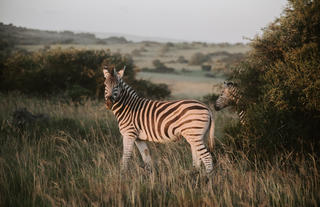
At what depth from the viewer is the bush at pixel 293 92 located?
15.7ft

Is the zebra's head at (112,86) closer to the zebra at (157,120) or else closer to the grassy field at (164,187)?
the zebra at (157,120)

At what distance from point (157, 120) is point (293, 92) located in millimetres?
2606

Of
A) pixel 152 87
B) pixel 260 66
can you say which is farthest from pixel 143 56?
pixel 260 66

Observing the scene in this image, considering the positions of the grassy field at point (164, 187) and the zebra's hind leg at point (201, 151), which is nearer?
the grassy field at point (164, 187)

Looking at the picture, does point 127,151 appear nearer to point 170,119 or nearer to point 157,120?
point 157,120

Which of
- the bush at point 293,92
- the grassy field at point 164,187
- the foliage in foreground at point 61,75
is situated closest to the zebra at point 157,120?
the grassy field at point 164,187

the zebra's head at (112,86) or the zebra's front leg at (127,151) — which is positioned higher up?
the zebra's head at (112,86)

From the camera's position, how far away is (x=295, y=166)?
5.09 m

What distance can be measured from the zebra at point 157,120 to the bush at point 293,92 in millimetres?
1020

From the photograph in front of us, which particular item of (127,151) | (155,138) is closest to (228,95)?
(155,138)

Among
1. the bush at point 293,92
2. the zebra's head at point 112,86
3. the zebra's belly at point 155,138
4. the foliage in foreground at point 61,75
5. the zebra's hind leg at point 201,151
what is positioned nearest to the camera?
the bush at point 293,92

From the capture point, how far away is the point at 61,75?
1400cm

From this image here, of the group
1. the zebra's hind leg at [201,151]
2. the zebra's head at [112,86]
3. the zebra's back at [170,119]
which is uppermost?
the zebra's head at [112,86]

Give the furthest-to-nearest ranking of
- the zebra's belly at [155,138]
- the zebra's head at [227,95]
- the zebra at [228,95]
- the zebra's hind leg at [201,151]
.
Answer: the zebra's head at [227,95], the zebra at [228,95], the zebra's belly at [155,138], the zebra's hind leg at [201,151]
